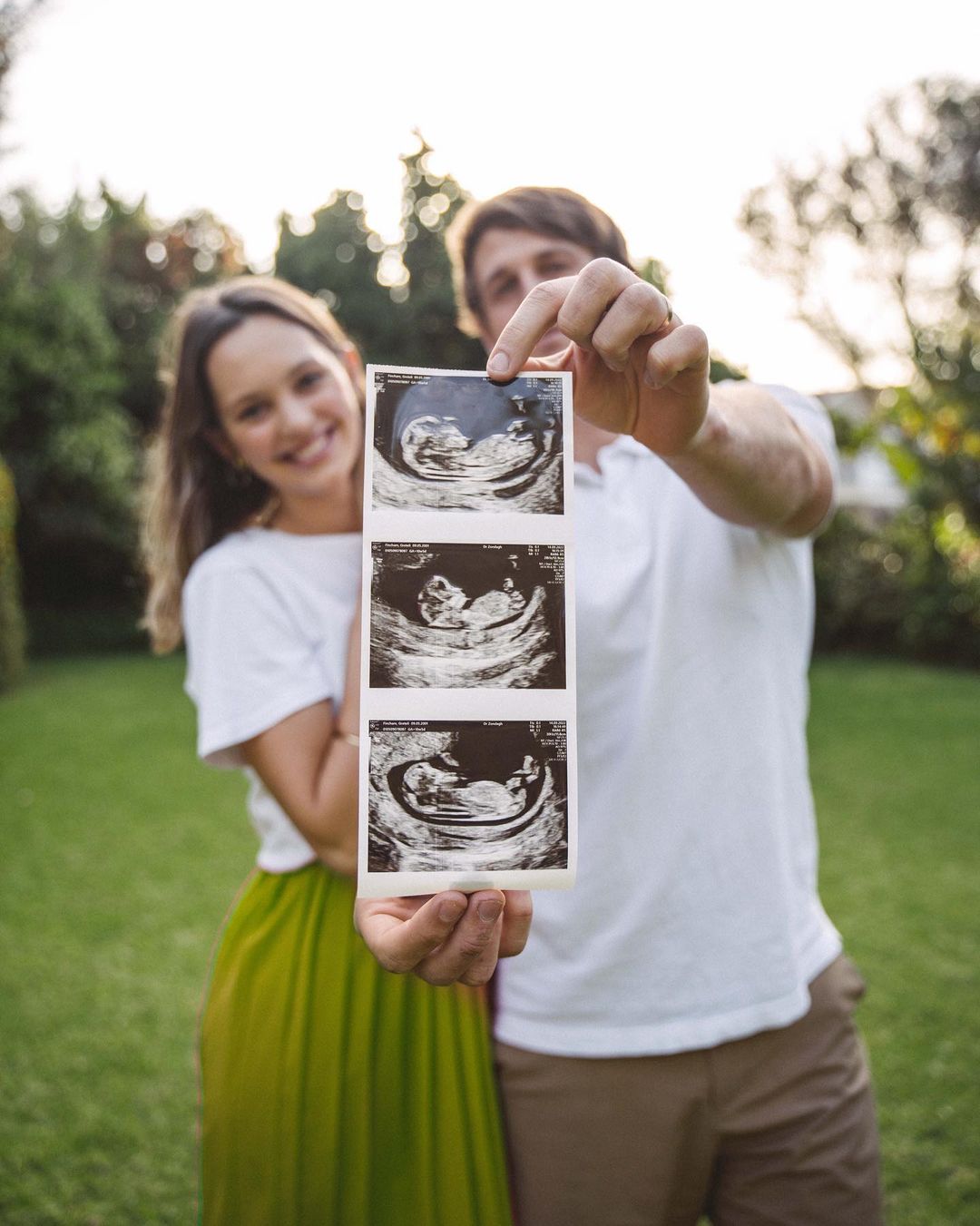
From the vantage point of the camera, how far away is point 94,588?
54.8ft

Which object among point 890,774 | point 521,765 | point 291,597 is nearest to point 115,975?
point 291,597

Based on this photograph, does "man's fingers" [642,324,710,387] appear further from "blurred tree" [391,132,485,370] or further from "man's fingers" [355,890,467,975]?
"blurred tree" [391,132,485,370]

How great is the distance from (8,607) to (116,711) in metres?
2.94

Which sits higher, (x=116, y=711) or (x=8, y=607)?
(x=8, y=607)

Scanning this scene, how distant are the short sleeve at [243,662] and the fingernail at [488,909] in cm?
66

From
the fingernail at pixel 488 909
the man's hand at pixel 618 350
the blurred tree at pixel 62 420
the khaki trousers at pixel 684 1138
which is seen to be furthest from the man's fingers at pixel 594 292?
the blurred tree at pixel 62 420

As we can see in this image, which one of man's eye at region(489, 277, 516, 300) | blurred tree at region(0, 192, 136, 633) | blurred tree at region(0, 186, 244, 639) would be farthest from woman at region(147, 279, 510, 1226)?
blurred tree at region(0, 192, 136, 633)

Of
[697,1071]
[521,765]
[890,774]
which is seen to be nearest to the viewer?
[521,765]

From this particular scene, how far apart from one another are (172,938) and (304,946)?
3.97m

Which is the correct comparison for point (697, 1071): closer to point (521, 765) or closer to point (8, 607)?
point (521, 765)

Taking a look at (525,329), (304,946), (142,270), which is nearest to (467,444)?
(525,329)

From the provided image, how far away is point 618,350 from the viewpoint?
110 cm

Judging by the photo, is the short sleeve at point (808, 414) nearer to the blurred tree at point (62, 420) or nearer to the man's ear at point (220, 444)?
the man's ear at point (220, 444)

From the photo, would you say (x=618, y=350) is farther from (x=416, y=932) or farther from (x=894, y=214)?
(x=894, y=214)
